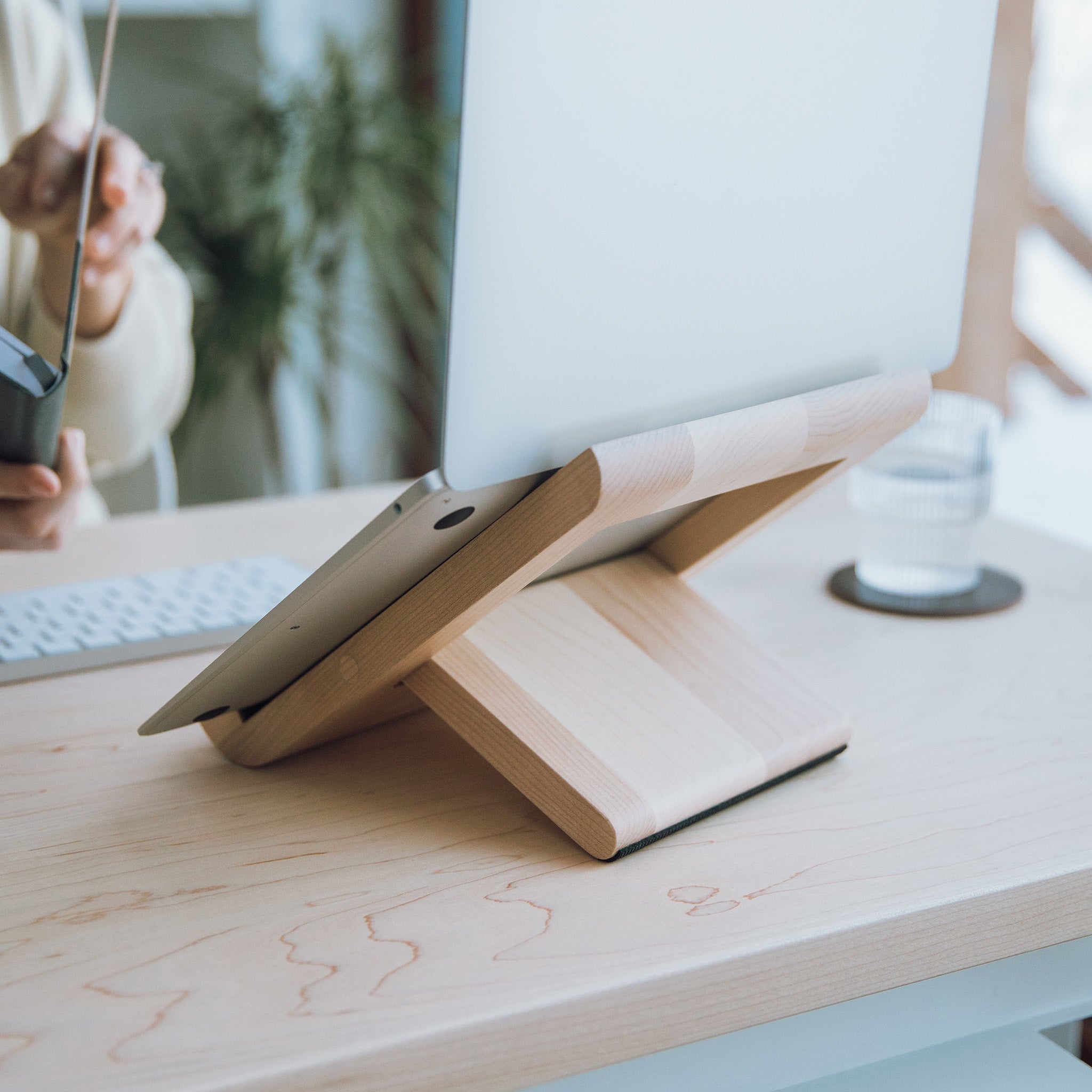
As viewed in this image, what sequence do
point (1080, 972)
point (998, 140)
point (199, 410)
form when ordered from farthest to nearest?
point (998, 140)
point (199, 410)
point (1080, 972)

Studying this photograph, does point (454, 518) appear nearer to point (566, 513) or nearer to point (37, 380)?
point (566, 513)

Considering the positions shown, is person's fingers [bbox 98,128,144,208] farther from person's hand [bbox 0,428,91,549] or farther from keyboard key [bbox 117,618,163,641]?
keyboard key [bbox 117,618,163,641]

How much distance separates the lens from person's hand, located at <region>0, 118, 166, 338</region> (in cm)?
88

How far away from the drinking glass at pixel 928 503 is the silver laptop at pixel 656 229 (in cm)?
22

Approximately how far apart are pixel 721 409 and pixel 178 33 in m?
2.33

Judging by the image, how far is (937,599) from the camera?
81cm

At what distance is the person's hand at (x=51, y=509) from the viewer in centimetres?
74

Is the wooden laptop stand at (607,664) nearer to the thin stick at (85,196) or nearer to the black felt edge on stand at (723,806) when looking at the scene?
the black felt edge on stand at (723,806)

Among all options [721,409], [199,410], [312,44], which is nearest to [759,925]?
[721,409]

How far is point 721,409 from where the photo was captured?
1.77 feet

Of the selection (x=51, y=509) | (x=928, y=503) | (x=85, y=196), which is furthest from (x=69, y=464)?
(x=928, y=503)

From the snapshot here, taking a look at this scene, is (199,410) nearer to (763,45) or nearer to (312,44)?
(312,44)

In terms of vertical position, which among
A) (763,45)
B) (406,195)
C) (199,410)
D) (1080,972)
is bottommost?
(199,410)

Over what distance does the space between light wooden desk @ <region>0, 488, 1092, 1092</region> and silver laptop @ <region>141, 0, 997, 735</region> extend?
69 millimetres
